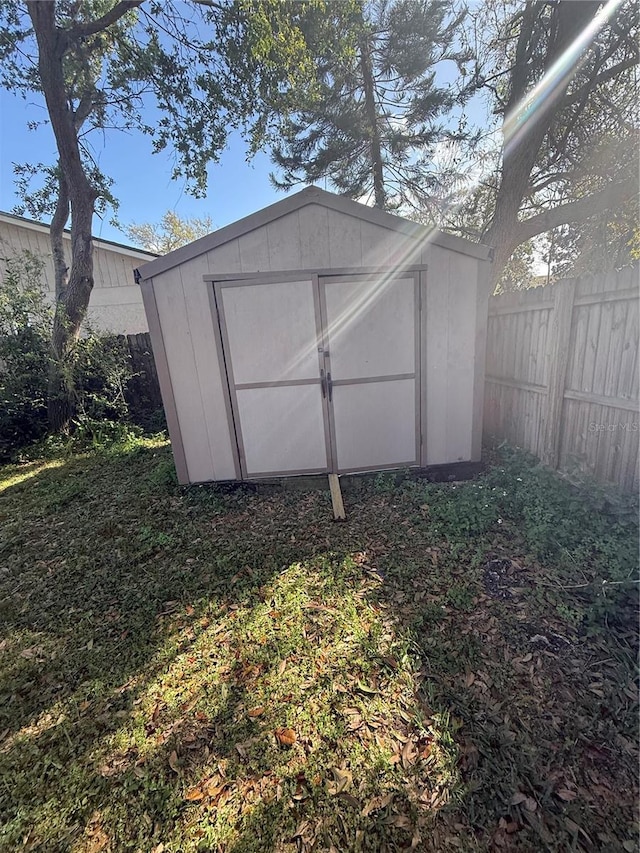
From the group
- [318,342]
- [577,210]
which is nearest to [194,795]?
[318,342]

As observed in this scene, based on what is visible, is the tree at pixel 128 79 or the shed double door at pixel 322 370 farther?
the tree at pixel 128 79

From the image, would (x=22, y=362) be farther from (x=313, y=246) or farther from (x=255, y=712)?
(x=255, y=712)

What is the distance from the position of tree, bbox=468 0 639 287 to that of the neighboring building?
333 inches

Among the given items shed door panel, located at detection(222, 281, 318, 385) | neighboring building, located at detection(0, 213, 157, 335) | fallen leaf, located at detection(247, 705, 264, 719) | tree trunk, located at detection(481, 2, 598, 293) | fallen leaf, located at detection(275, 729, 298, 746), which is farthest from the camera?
neighboring building, located at detection(0, 213, 157, 335)

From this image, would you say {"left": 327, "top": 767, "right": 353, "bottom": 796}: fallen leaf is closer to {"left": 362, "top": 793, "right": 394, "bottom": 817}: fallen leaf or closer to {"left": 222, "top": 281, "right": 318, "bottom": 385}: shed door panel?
{"left": 362, "top": 793, "right": 394, "bottom": 817}: fallen leaf

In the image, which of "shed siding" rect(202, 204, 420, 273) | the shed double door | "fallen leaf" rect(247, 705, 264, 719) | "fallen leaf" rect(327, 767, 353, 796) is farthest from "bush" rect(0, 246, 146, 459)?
"fallen leaf" rect(327, 767, 353, 796)

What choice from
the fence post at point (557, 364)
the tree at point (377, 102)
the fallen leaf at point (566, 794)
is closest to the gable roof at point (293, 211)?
the fence post at point (557, 364)

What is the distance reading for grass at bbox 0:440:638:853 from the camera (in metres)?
1.40

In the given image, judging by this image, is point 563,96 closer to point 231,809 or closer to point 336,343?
point 336,343

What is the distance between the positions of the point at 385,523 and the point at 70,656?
97.7 inches

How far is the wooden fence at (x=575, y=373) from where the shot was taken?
300cm

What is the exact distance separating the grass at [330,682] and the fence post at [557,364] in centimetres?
60

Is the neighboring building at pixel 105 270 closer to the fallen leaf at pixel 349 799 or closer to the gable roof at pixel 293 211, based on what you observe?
the gable roof at pixel 293 211

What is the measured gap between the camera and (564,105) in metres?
5.77
